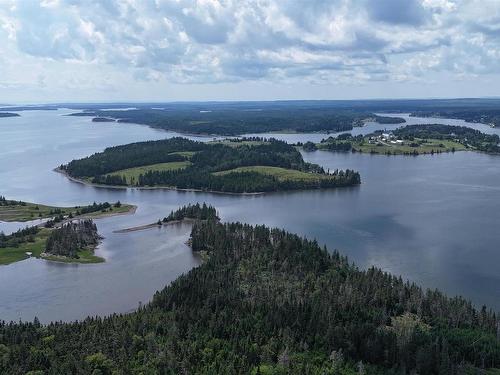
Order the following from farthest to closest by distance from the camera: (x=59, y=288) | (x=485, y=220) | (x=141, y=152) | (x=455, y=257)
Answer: (x=141, y=152)
(x=485, y=220)
(x=455, y=257)
(x=59, y=288)

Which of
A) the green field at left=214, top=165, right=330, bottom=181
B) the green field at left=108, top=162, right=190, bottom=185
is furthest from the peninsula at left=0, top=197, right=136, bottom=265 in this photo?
the green field at left=214, top=165, right=330, bottom=181

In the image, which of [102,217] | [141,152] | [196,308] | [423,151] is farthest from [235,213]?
[423,151]

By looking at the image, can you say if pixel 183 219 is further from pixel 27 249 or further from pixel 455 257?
pixel 455 257

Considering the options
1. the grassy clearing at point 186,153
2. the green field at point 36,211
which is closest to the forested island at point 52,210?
the green field at point 36,211

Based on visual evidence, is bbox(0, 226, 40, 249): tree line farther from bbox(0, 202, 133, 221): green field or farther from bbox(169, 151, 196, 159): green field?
bbox(169, 151, 196, 159): green field

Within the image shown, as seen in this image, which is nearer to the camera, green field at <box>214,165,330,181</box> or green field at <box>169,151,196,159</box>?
green field at <box>214,165,330,181</box>

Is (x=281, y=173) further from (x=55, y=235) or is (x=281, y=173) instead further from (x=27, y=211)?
(x=55, y=235)
